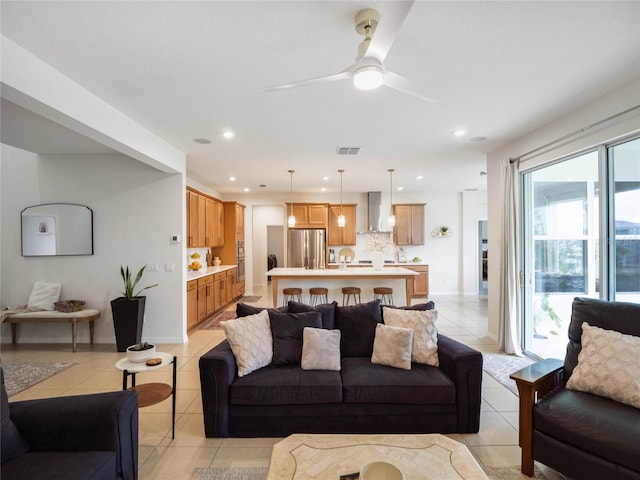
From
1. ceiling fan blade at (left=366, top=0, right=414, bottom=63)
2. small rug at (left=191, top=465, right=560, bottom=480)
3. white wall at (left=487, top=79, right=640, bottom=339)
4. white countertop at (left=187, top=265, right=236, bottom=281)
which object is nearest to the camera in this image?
ceiling fan blade at (left=366, top=0, right=414, bottom=63)

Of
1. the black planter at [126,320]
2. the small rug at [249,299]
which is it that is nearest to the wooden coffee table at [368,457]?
the black planter at [126,320]

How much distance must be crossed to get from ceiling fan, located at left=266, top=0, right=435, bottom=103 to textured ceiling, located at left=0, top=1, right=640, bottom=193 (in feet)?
0.35

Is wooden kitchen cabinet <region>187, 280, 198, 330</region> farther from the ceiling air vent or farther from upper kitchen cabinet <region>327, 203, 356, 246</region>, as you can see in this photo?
upper kitchen cabinet <region>327, 203, 356, 246</region>

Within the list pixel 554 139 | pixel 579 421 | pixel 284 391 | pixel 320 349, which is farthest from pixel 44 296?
pixel 554 139

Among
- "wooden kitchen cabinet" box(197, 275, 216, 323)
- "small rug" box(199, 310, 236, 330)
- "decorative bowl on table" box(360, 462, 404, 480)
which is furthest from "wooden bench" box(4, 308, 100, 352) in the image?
"decorative bowl on table" box(360, 462, 404, 480)

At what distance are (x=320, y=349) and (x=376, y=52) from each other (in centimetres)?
215

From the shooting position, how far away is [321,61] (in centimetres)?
237

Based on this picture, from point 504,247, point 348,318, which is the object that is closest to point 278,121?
point 348,318

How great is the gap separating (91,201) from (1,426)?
4003 mm

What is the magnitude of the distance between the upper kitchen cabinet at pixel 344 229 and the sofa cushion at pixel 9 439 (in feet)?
23.4

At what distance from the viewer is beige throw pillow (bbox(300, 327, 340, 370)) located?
101 inches

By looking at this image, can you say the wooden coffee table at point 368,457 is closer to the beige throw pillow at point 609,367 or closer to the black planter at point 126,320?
the beige throw pillow at point 609,367

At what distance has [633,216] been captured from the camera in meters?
2.85

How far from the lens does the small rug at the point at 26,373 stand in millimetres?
3316
